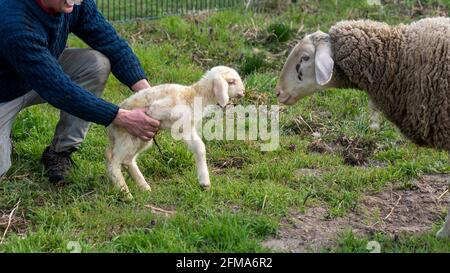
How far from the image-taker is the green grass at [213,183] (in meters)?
4.17

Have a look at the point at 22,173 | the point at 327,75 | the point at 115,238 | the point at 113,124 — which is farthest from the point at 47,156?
the point at 327,75

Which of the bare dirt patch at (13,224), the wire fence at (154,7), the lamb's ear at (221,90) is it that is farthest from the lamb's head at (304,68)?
the wire fence at (154,7)

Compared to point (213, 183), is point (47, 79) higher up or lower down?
higher up

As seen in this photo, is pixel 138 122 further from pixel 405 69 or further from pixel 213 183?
pixel 405 69

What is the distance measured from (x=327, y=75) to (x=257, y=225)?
3.09ft

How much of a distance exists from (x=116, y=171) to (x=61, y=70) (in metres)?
0.71

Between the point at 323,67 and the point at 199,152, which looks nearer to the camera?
the point at 323,67

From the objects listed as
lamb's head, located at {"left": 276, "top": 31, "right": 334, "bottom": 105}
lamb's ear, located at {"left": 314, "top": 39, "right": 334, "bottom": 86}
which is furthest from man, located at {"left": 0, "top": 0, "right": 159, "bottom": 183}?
lamb's ear, located at {"left": 314, "top": 39, "right": 334, "bottom": 86}

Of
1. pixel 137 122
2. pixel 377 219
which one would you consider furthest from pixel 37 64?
pixel 377 219

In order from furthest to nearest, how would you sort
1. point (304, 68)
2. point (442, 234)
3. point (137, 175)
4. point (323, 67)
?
point (137, 175), point (304, 68), point (323, 67), point (442, 234)

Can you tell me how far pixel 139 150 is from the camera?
4.80 meters

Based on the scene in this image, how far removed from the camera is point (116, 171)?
476 cm

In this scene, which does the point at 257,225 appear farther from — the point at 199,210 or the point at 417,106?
the point at 417,106

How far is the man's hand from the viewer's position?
452 centimetres
